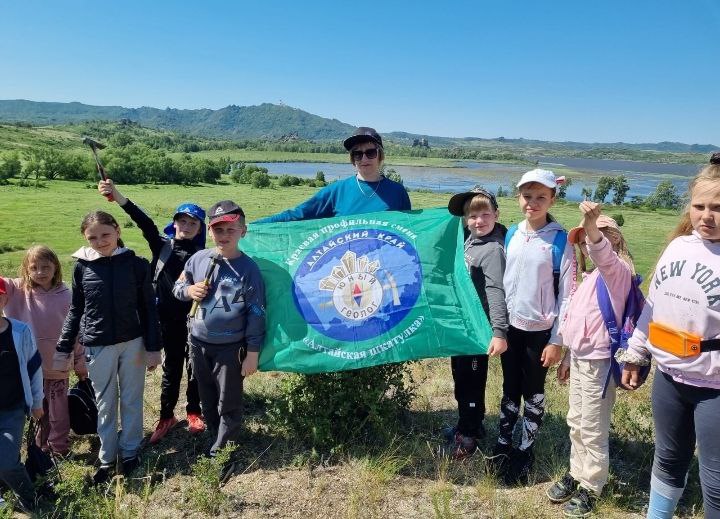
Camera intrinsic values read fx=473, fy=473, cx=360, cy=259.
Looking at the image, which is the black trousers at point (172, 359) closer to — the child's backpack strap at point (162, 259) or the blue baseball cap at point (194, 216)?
the child's backpack strap at point (162, 259)

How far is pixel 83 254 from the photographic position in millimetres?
4641

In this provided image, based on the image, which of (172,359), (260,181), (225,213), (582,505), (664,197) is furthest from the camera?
(260,181)

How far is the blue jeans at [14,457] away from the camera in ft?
13.6

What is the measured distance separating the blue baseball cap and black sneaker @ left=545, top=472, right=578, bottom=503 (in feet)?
14.8

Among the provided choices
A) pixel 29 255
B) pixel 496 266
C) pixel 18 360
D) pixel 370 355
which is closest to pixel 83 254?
pixel 29 255

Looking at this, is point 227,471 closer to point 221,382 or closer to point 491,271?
point 221,382

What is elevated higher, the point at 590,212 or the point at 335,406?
the point at 590,212

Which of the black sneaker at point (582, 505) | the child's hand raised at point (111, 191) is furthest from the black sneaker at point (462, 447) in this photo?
the child's hand raised at point (111, 191)

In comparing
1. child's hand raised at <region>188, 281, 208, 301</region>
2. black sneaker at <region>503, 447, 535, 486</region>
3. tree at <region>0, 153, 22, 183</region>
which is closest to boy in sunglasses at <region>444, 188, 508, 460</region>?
black sneaker at <region>503, 447, 535, 486</region>

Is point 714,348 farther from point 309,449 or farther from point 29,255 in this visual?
point 29,255

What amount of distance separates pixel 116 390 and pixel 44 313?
44.4 inches

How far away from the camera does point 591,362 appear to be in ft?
13.1

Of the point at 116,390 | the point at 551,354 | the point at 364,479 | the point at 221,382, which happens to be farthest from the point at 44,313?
the point at 551,354

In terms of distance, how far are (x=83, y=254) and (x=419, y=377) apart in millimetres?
5053
